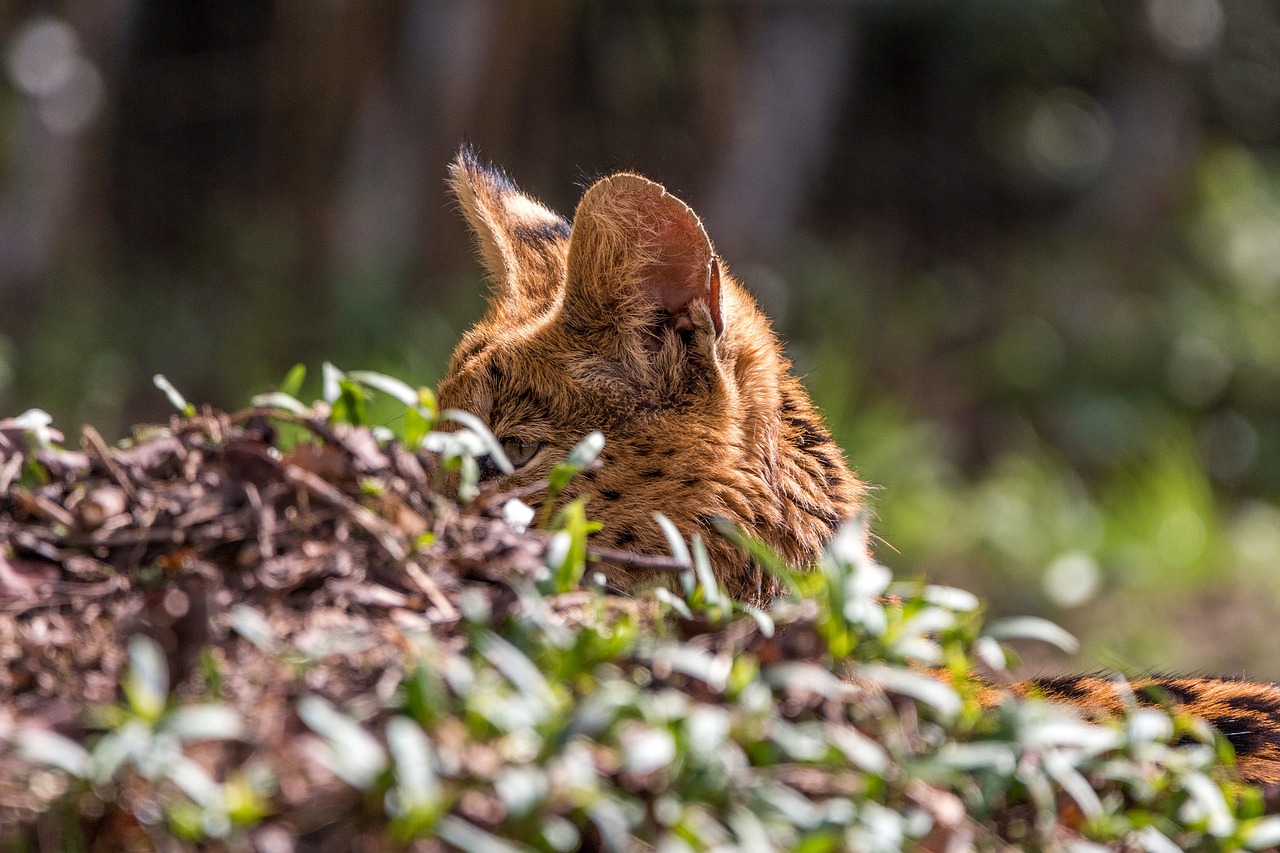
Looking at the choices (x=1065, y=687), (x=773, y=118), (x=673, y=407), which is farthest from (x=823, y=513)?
(x=773, y=118)

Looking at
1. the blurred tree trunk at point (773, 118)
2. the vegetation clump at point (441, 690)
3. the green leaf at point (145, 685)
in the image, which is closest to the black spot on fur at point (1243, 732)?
the vegetation clump at point (441, 690)

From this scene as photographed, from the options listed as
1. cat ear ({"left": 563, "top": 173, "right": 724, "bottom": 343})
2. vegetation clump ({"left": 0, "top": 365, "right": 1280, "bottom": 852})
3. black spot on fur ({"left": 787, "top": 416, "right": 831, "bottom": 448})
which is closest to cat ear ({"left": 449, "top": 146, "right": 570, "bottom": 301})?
cat ear ({"left": 563, "top": 173, "right": 724, "bottom": 343})

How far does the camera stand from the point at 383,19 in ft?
31.4

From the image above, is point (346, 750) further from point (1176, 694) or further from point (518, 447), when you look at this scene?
point (1176, 694)

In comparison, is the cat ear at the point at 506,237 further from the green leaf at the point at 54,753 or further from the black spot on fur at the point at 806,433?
the green leaf at the point at 54,753

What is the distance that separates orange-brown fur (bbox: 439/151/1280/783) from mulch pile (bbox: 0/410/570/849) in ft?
2.88

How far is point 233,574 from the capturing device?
6.86ft

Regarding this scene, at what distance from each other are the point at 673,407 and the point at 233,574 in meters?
1.48

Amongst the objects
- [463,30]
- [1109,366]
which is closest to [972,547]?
[1109,366]

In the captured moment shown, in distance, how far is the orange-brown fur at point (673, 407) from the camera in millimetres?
3135

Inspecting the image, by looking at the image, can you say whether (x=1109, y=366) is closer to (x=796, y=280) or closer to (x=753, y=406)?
(x=796, y=280)

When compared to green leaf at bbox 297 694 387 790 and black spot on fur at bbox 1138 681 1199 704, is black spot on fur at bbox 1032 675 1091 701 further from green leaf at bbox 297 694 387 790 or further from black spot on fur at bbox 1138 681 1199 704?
green leaf at bbox 297 694 387 790

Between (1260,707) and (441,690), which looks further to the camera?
(1260,707)

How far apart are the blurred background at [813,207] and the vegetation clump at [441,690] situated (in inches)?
207
